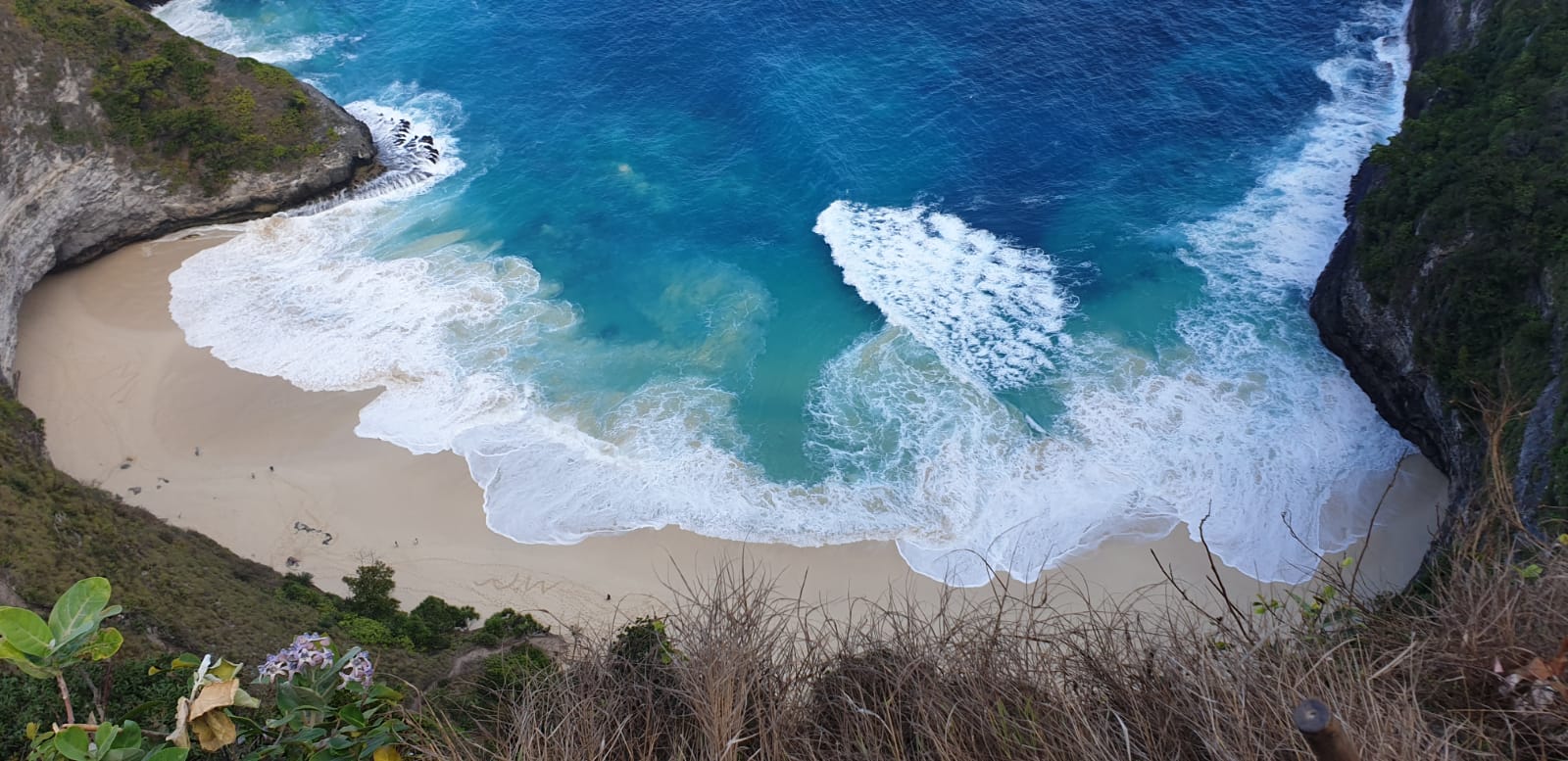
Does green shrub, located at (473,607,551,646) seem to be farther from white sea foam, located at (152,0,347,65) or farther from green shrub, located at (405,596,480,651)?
white sea foam, located at (152,0,347,65)

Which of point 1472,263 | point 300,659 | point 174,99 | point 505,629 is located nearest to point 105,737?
point 300,659

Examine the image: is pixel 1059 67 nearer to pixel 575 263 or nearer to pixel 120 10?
pixel 575 263

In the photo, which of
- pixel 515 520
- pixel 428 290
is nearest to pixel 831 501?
pixel 515 520

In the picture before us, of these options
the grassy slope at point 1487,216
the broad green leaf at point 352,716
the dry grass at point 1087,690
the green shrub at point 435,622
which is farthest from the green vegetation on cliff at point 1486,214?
the green shrub at point 435,622

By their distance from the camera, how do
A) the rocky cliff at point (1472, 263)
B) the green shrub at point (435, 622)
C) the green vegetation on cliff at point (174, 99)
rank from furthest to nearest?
the green vegetation on cliff at point (174, 99) → the green shrub at point (435, 622) → the rocky cliff at point (1472, 263)

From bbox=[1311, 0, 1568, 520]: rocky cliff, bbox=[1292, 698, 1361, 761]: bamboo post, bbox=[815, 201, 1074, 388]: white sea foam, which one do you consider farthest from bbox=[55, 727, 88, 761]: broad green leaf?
bbox=[815, 201, 1074, 388]: white sea foam

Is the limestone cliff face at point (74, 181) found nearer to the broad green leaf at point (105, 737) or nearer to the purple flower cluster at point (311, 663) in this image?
the purple flower cluster at point (311, 663)
